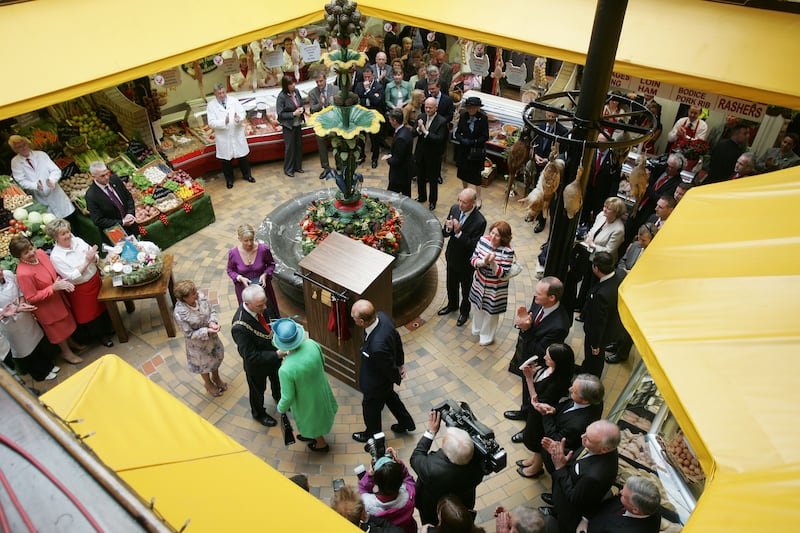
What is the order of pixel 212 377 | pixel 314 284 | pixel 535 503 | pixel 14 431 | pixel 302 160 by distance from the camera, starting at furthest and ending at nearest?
pixel 302 160 → pixel 212 377 → pixel 314 284 → pixel 535 503 → pixel 14 431

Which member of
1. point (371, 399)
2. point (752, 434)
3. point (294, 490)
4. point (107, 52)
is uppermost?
point (107, 52)

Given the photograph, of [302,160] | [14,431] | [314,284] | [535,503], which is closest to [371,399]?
[314,284]

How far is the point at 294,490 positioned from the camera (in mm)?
2656

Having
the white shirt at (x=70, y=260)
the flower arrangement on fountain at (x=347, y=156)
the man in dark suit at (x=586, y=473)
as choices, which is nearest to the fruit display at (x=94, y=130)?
the white shirt at (x=70, y=260)

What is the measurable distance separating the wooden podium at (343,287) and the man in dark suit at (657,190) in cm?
383

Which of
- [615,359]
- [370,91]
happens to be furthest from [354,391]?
[370,91]

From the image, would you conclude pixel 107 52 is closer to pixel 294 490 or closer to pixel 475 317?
pixel 475 317

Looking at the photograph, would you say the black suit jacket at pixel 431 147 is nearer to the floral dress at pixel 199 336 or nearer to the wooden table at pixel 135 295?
the wooden table at pixel 135 295

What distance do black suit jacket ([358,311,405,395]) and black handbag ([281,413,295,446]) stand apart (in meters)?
0.96

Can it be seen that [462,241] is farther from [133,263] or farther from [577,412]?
[133,263]

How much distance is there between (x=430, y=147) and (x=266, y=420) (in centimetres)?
508

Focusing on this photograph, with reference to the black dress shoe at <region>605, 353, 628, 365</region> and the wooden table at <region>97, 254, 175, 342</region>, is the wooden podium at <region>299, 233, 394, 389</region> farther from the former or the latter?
the black dress shoe at <region>605, 353, 628, 365</region>

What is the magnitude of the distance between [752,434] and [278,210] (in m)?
6.59

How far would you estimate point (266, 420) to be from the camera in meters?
5.60
